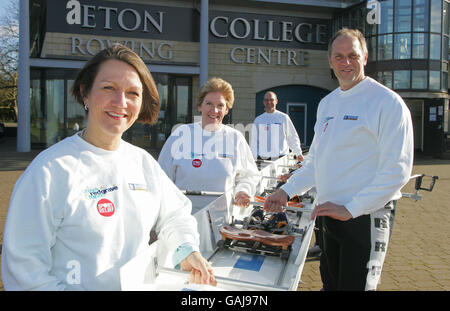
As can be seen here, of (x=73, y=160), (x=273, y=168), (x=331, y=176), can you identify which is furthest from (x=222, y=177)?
(x=73, y=160)

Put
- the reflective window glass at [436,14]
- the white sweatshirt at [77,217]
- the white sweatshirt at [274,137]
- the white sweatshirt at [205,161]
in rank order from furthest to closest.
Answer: the reflective window glass at [436,14], the white sweatshirt at [274,137], the white sweatshirt at [205,161], the white sweatshirt at [77,217]

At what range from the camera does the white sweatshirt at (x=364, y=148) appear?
2.19 m

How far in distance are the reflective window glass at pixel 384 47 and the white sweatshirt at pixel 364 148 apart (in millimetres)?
17650

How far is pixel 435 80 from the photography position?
18.3 m

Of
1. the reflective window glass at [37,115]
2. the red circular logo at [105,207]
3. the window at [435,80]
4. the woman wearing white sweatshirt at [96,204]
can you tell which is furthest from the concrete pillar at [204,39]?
the red circular logo at [105,207]

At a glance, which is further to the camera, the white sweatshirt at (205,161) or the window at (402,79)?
the window at (402,79)

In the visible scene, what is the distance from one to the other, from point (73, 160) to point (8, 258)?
388 millimetres

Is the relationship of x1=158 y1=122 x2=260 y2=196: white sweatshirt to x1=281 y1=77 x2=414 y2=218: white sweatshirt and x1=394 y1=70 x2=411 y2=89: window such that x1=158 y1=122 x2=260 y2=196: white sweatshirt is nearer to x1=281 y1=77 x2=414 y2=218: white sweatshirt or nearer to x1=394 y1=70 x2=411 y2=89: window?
x1=281 y1=77 x2=414 y2=218: white sweatshirt

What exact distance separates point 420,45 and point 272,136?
13.6m

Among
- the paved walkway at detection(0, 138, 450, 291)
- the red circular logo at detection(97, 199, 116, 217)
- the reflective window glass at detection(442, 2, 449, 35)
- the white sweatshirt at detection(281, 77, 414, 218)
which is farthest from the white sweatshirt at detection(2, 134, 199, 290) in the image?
the reflective window glass at detection(442, 2, 449, 35)

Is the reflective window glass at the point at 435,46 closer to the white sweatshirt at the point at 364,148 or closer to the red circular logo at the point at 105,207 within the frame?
the white sweatshirt at the point at 364,148

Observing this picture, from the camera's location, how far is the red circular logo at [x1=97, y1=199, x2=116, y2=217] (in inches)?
58.1

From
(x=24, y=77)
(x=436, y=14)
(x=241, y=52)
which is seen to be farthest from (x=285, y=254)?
(x=436, y=14)

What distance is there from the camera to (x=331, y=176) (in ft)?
8.23
